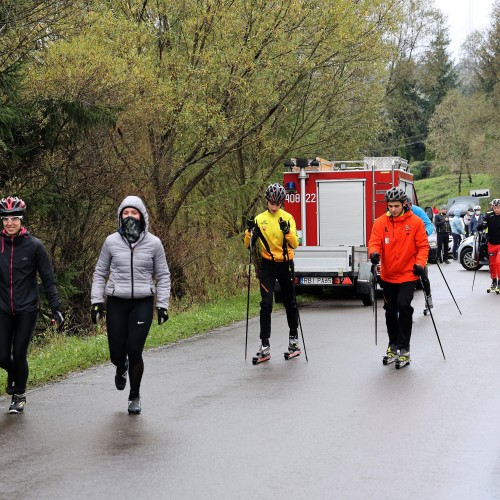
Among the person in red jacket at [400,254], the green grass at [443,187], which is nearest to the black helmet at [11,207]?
the person in red jacket at [400,254]

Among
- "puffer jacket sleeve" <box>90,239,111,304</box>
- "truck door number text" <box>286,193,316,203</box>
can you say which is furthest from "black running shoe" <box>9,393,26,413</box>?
"truck door number text" <box>286,193,316,203</box>

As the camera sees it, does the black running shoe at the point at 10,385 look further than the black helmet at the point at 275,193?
No

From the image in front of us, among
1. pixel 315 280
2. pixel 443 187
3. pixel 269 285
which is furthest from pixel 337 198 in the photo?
pixel 443 187

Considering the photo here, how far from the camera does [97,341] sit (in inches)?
527

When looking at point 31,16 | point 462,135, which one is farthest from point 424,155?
point 31,16

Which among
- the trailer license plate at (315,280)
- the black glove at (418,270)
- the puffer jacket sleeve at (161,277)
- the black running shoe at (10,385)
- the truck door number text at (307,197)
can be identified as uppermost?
the truck door number text at (307,197)

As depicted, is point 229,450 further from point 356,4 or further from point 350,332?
point 356,4

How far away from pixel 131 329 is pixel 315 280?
1172cm

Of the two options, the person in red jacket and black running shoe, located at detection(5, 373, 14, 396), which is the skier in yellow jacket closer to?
the person in red jacket

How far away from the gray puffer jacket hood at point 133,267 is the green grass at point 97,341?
2007mm

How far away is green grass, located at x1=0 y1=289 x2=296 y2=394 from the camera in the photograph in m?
11.0

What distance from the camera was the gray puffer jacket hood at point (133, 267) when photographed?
8656 millimetres

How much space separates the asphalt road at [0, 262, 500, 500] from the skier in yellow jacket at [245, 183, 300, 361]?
70 cm

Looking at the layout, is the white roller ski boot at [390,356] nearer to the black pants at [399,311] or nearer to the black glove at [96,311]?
the black pants at [399,311]
